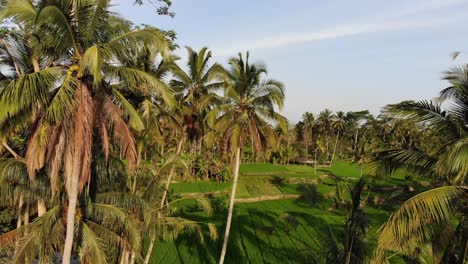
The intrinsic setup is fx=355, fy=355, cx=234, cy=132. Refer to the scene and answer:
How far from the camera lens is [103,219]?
907 cm

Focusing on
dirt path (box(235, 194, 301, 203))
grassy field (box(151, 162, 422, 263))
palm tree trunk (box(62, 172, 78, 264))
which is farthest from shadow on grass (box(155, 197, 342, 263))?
palm tree trunk (box(62, 172, 78, 264))

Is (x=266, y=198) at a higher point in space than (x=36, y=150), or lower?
lower

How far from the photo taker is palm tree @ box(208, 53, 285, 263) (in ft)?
45.0

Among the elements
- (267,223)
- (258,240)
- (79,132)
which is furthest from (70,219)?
(267,223)

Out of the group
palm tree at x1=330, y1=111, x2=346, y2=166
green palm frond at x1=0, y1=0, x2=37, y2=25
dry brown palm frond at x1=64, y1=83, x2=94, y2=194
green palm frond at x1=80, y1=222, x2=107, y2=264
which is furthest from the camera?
palm tree at x1=330, y1=111, x2=346, y2=166

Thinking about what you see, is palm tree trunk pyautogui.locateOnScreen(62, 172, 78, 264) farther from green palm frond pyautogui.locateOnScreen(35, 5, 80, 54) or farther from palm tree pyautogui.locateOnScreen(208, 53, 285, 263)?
palm tree pyautogui.locateOnScreen(208, 53, 285, 263)

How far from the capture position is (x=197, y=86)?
14.6 m

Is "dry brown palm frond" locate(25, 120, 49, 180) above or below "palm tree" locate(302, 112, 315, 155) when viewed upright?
below

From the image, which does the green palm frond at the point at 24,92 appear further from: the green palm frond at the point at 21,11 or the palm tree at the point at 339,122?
the palm tree at the point at 339,122

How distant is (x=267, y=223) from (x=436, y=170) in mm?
18792

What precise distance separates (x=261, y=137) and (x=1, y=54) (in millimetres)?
9248

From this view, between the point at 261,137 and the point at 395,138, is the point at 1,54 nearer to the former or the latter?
the point at 261,137

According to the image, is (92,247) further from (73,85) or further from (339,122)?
(339,122)

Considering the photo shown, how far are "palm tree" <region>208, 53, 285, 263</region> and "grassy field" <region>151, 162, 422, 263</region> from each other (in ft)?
9.58
